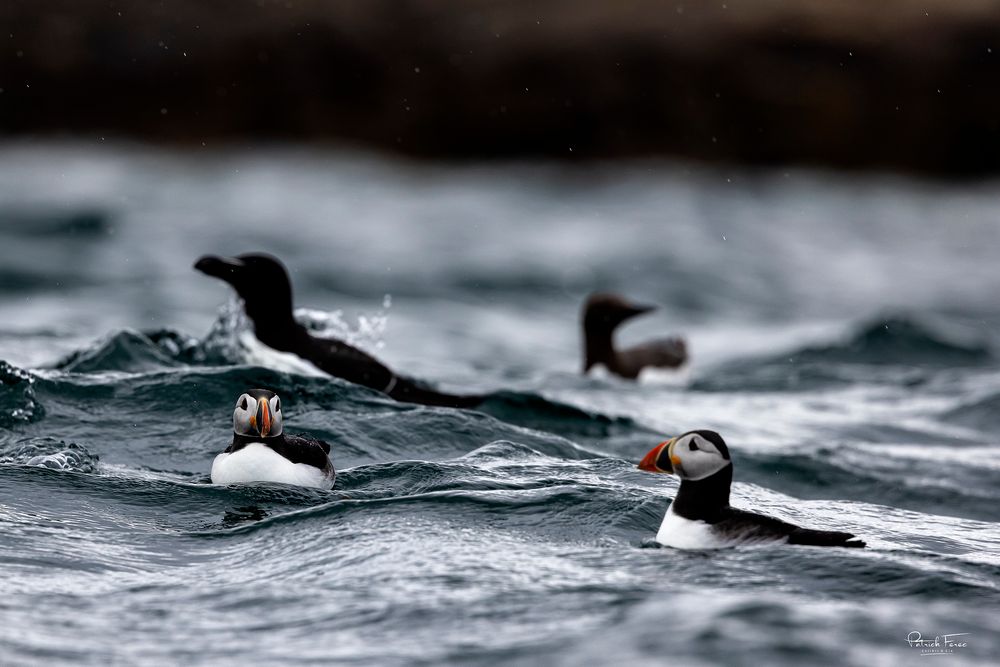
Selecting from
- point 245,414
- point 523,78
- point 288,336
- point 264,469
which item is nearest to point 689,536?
point 264,469

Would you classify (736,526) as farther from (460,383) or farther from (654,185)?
(654,185)

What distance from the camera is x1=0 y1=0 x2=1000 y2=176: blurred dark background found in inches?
1380

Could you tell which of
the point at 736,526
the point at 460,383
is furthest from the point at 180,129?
the point at 736,526

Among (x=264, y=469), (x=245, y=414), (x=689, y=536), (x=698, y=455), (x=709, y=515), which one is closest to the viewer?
(x=689, y=536)

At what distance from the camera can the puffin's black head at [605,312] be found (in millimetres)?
14633

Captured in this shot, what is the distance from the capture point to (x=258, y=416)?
7883 millimetres

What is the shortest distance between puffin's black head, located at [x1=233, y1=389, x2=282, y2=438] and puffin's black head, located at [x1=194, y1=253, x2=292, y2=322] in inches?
108

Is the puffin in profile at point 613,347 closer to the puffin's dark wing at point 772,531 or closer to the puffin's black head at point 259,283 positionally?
the puffin's black head at point 259,283

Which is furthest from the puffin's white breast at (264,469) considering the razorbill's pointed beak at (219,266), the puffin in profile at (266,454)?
the razorbill's pointed beak at (219,266)

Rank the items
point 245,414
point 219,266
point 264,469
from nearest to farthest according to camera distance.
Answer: point 264,469
point 245,414
point 219,266

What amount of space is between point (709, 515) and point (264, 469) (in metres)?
2.41

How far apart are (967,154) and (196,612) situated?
35.5 metres
